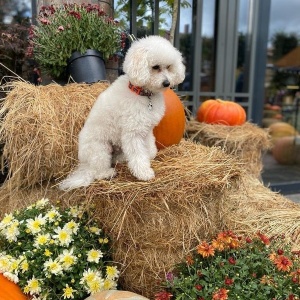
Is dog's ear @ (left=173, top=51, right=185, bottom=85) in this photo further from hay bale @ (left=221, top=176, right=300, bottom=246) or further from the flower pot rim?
the flower pot rim

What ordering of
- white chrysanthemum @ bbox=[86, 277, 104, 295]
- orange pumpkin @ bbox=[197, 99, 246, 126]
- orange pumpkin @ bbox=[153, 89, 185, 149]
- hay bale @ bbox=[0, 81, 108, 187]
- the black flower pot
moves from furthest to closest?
orange pumpkin @ bbox=[197, 99, 246, 126], the black flower pot, orange pumpkin @ bbox=[153, 89, 185, 149], hay bale @ bbox=[0, 81, 108, 187], white chrysanthemum @ bbox=[86, 277, 104, 295]

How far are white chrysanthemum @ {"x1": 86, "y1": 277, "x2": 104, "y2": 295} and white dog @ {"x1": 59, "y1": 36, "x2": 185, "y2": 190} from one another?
1.64 ft

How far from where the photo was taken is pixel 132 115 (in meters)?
1.70

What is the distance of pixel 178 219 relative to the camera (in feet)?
5.68

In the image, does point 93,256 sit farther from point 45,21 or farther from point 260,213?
point 45,21

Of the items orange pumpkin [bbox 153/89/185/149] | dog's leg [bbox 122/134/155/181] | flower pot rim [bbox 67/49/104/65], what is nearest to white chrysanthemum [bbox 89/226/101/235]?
dog's leg [bbox 122/134/155/181]

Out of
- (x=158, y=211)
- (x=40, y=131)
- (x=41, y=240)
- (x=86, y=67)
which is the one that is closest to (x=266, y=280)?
(x=158, y=211)

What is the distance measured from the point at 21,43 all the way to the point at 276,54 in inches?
128

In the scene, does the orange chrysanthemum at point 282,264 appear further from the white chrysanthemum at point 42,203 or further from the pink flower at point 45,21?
the pink flower at point 45,21

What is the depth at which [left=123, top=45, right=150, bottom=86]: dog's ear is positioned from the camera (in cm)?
155

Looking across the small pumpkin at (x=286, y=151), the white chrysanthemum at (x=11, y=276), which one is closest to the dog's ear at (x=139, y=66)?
the white chrysanthemum at (x=11, y=276)

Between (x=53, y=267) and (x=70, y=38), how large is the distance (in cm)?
167

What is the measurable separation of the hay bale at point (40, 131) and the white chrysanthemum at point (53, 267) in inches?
20.7

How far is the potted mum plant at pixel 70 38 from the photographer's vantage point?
101 inches
